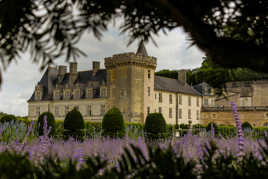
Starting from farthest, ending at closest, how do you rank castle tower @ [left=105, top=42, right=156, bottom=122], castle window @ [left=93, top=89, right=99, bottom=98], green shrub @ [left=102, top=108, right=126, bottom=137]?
castle window @ [left=93, top=89, right=99, bottom=98]
castle tower @ [left=105, top=42, right=156, bottom=122]
green shrub @ [left=102, top=108, right=126, bottom=137]

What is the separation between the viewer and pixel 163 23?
243 centimetres

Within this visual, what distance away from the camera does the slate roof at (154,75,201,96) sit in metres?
48.3

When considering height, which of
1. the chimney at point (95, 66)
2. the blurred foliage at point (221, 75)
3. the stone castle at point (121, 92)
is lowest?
the blurred foliage at point (221, 75)

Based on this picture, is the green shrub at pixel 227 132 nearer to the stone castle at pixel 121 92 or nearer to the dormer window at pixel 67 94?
the stone castle at pixel 121 92

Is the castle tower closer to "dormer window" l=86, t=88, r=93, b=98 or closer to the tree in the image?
"dormer window" l=86, t=88, r=93, b=98

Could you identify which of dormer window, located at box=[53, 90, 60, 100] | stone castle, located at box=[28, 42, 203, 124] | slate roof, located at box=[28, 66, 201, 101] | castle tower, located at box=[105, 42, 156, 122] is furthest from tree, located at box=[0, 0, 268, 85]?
dormer window, located at box=[53, 90, 60, 100]

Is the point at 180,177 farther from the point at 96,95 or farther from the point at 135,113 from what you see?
the point at 96,95

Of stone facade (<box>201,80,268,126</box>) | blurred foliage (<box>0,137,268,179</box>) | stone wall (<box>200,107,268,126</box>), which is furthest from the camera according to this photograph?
stone facade (<box>201,80,268,126</box>)

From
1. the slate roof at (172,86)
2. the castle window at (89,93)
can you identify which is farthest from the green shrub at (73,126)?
the castle window at (89,93)

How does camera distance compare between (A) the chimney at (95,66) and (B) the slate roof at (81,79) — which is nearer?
(B) the slate roof at (81,79)

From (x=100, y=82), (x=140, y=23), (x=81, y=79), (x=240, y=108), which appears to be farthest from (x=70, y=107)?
(x=140, y=23)

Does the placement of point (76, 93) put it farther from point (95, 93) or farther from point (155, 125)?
point (155, 125)

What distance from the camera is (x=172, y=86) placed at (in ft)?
168

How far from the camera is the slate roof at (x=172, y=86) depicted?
48344 mm
